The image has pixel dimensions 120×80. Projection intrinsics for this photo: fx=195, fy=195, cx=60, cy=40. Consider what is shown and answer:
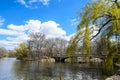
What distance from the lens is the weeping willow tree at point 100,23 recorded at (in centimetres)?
1084

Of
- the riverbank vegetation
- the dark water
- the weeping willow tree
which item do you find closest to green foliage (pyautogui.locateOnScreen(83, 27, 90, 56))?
the weeping willow tree

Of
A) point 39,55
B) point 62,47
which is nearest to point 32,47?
point 39,55

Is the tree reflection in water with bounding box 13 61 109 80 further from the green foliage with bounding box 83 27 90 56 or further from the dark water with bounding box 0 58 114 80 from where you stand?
the green foliage with bounding box 83 27 90 56

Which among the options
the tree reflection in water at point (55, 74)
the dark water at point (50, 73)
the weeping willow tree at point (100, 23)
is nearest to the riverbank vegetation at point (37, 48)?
the dark water at point (50, 73)

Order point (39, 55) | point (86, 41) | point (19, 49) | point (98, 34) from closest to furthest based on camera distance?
1. point (86, 41)
2. point (98, 34)
3. point (39, 55)
4. point (19, 49)

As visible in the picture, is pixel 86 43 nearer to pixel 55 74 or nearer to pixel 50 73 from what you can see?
pixel 55 74

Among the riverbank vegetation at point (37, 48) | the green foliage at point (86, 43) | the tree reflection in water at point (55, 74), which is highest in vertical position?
the riverbank vegetation at point (37, 48)

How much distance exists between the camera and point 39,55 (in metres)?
92.7

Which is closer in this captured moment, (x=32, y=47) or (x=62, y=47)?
(x=32, y=47)

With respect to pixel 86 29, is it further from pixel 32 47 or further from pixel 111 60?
pixel 32 47

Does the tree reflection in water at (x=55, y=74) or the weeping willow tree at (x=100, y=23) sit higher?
the weeping willow tree at (x=100, y=23)

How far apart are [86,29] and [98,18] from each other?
1061 mm

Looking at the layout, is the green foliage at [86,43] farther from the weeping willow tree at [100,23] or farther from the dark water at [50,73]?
the dark water at [50,73]

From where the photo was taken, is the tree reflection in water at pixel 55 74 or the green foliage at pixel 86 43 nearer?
the green foliage at pixel 86 43
